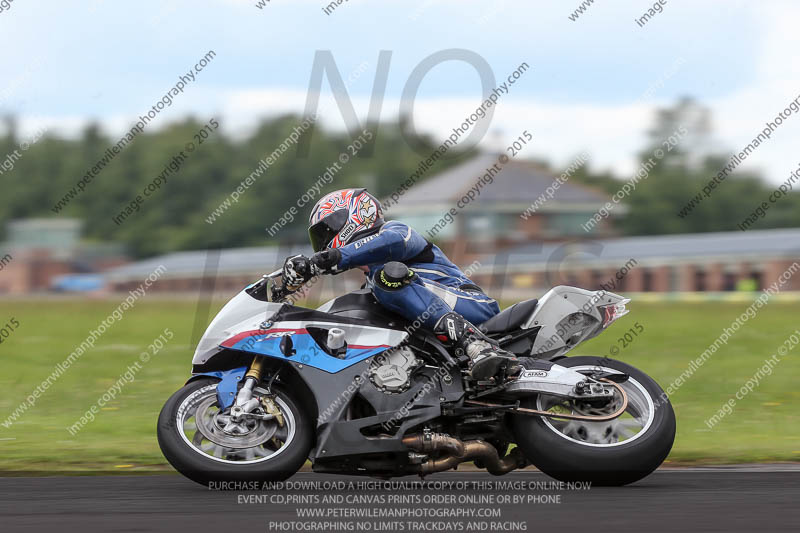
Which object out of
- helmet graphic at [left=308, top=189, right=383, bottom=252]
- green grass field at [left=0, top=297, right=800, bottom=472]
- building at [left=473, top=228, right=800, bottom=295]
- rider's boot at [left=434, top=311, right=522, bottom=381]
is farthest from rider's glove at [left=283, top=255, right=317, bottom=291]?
building at [left=473, top=228, right=800, bottom=295]

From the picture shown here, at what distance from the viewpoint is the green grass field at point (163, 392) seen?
9.21 meters

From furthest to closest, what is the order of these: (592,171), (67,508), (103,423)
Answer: (592,171)
(103,423)
(67,508)

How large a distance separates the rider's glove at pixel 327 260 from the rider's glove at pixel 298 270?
4 centimetres

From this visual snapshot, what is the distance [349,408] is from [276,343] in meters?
0.65

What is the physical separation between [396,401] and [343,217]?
4.51 ft

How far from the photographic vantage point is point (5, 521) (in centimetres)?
574

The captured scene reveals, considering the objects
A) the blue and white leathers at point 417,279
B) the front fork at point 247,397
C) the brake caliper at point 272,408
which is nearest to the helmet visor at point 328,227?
the blue and white leathers at point 417,279

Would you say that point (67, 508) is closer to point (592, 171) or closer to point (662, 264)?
point (662, 264)

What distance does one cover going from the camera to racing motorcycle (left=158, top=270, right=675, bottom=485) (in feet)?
22.7

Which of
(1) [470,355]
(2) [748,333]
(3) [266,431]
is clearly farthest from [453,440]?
(2) [748,333]

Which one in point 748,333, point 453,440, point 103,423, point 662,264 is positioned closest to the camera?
point 453,440

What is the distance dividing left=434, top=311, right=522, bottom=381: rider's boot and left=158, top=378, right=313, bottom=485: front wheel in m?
1.11

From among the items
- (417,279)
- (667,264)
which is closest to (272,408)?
(417,279)

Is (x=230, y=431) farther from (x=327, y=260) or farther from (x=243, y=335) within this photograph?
(x=327, y=260)
